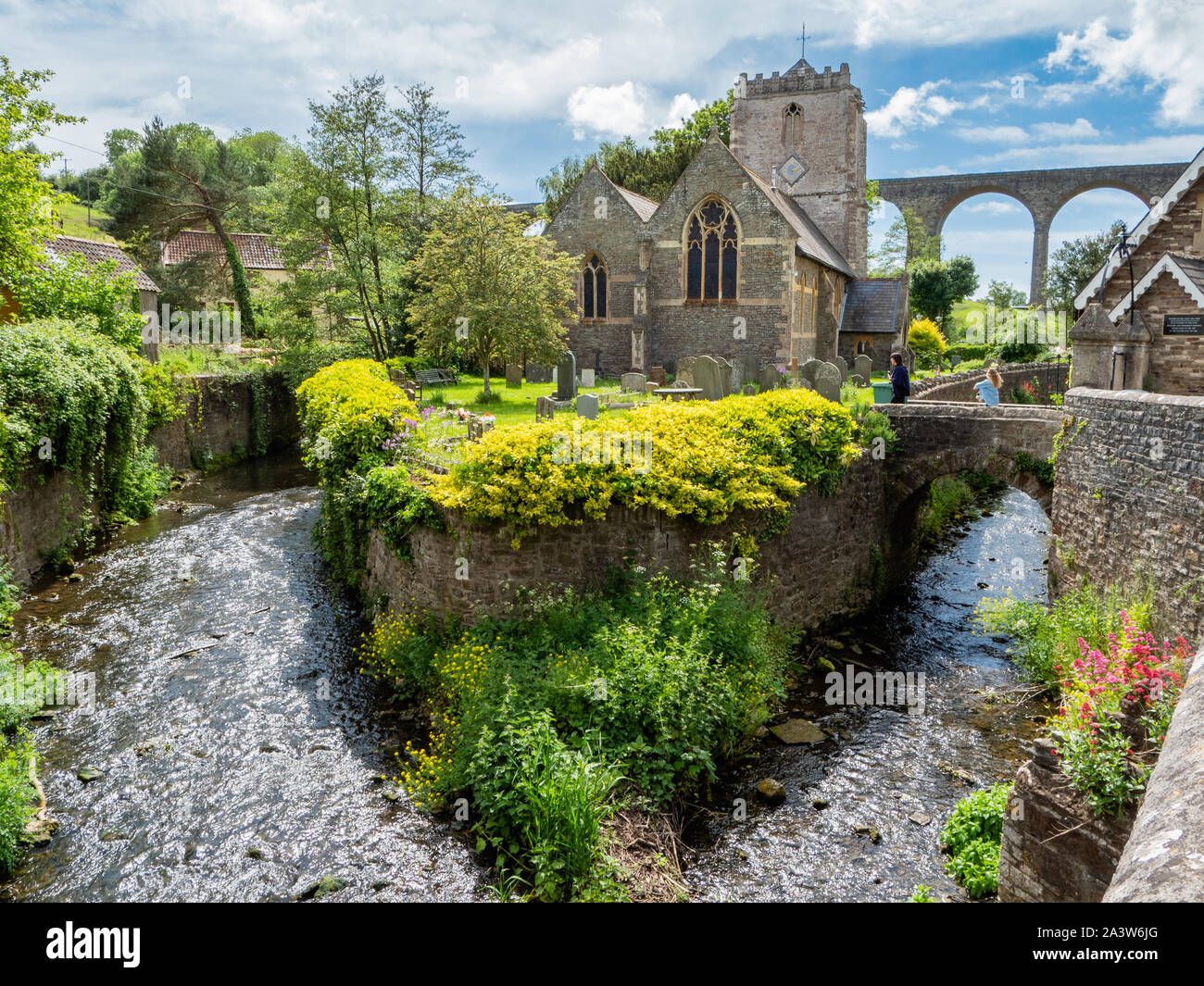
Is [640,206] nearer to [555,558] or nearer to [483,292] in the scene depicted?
[483,292]

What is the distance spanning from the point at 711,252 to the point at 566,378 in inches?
511

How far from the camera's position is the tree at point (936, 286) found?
46.9m

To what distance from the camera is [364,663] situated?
40.9 ft

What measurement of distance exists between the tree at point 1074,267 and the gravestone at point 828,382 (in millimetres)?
30365

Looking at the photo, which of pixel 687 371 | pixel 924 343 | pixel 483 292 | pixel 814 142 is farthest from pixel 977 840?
pixel 814 142

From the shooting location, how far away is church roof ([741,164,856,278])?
3036cm

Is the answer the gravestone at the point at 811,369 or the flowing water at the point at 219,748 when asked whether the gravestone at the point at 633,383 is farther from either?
the flowing water at the point at 219,748

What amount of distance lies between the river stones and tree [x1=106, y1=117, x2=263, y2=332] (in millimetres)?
36077

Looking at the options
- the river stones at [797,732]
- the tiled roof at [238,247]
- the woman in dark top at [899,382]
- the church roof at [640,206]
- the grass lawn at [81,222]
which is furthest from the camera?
the grass lawn at [81,222]

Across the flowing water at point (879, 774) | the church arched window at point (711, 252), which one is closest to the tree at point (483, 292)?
the church arched window at point (711, 252)

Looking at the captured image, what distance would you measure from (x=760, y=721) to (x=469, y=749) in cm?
405

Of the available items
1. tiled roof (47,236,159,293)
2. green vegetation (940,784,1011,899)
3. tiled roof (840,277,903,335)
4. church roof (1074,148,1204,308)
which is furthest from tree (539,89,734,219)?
green vegetation (940,784,1011,899)

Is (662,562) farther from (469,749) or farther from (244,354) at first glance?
(244,354)

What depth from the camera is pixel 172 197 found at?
39281 mm
